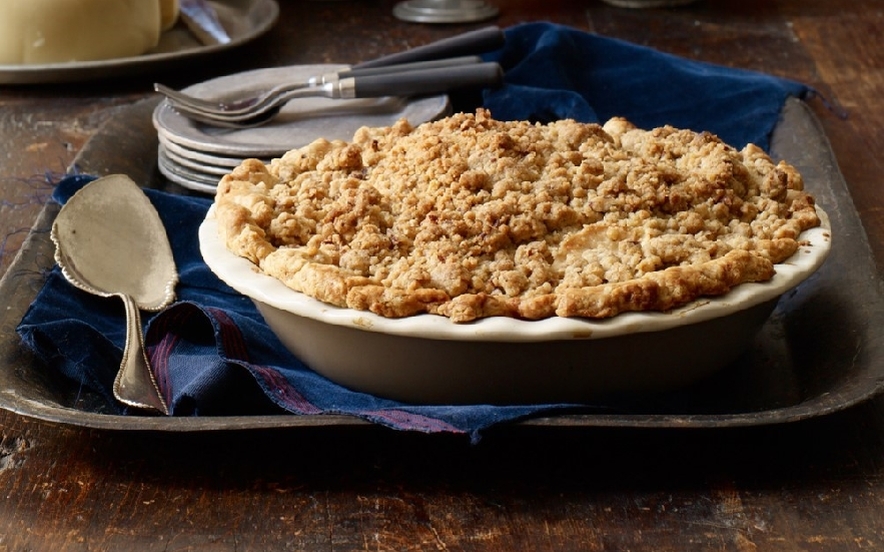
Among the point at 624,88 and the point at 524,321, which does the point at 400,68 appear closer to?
the point at 624,88

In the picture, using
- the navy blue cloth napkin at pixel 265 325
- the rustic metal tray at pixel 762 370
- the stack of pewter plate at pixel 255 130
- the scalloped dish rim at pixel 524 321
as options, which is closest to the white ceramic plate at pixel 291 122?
the stack of pewter plate at pixel 255 130

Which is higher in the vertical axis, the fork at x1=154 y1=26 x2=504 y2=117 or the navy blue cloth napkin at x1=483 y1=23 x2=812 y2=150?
the fork at x1=154 y1=26 x2=504 y2=117

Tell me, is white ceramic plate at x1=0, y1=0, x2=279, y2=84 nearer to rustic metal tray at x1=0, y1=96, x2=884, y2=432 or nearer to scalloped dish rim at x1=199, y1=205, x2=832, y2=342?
rustic metal tray at x1=0, y1=96, x2=884, y2=432

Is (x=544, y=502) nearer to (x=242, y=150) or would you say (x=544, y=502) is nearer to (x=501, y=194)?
(x=501, y=194)

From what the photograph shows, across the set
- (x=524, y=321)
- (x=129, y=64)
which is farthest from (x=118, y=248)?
(x=129, y=64)

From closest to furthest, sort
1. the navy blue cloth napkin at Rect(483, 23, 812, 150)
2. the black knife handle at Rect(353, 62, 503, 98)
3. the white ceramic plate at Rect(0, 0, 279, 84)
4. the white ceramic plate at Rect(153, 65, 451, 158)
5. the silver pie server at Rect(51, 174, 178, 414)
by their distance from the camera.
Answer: the silver pie server at Rect(51, 174, 178, 414) < the white ceramic plate at Rect(153, 65, 451, 158) < the black knife handle at Rect(353, 62, 503, 98) < the navy blue cloth napkin at Rect(483, 23, 812, 150) < the white ceramic plate at Rect(0, 0, 279, 84)

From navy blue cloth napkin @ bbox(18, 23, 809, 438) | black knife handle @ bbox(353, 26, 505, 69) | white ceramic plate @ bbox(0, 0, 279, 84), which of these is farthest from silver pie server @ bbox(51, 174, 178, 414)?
white ceramic plate @ bbox(0, 0, 279, 84)

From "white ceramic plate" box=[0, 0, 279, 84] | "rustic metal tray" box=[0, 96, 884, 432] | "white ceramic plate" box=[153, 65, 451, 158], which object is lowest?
"white ceramic plate" box=[0, 0, 279, 84]
